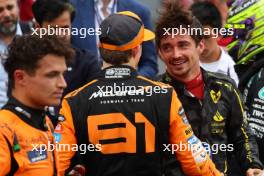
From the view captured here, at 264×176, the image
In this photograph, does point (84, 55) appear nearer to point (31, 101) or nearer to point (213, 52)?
point (213, 52)

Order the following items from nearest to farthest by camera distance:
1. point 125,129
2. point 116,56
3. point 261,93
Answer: point 125,129 < point 116,56 < point 261,93

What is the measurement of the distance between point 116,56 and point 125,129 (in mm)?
462

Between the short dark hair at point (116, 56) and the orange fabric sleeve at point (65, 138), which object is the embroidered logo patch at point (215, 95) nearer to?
the short dark hair at point (116, 56)

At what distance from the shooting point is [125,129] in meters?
4.21

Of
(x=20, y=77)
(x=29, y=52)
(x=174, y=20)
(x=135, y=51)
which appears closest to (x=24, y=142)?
(x=20, y=77)

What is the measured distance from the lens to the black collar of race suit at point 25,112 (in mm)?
3895

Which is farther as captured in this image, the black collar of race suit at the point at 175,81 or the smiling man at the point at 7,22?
the smiling man at the point at 7,22

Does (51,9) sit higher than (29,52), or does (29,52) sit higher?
(51,9)

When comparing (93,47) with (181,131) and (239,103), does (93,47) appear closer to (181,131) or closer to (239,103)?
(239,103)

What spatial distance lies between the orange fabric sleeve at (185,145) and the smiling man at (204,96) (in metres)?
0.68

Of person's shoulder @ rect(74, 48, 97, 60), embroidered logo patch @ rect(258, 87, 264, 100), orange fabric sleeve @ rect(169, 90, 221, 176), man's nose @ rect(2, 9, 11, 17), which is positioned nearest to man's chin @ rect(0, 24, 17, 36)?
man's nose @ rect(2, 9, 11, 17)

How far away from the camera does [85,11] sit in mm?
6773

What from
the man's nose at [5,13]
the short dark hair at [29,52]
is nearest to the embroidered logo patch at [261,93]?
the short dark hair at [29,52]

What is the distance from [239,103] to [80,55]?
1613 millimetres
